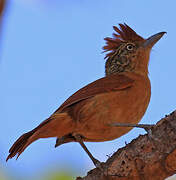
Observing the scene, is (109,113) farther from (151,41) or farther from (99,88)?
(151,41)

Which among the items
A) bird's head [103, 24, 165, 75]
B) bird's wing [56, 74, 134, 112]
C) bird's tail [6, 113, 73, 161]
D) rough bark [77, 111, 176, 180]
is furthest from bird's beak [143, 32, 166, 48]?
rough bark [77, 111, 176, 180]

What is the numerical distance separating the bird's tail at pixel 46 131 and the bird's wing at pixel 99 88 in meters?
0.21

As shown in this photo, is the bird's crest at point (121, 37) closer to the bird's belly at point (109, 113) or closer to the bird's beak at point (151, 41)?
the bird's beak at point (151, 41)

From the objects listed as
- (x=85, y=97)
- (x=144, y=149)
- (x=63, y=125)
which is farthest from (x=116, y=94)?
(x=144, y=149)

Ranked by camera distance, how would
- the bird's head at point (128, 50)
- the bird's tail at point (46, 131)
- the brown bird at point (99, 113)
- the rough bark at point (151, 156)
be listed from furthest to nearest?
the bird's head at point (128, 50), the brown bird at point (99, 113), the bird's tail at point (46, 131), the rough bark at point (151, 156)

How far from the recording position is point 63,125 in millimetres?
4941

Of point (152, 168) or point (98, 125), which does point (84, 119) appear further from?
point (152, 168)

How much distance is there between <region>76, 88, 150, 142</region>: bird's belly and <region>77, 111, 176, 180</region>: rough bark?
3.33ft

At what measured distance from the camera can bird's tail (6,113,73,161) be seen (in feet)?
14.7

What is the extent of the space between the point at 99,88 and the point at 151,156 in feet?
5.85

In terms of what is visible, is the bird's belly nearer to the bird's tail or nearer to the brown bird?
the brown bird

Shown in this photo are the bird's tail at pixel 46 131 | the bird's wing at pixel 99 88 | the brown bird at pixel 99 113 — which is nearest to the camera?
the bird's tail at pixel 46 131

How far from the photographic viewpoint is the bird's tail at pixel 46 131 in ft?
14.7

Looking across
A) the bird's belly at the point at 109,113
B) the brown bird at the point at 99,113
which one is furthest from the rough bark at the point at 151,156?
the bird's belly at the point at 109,113
